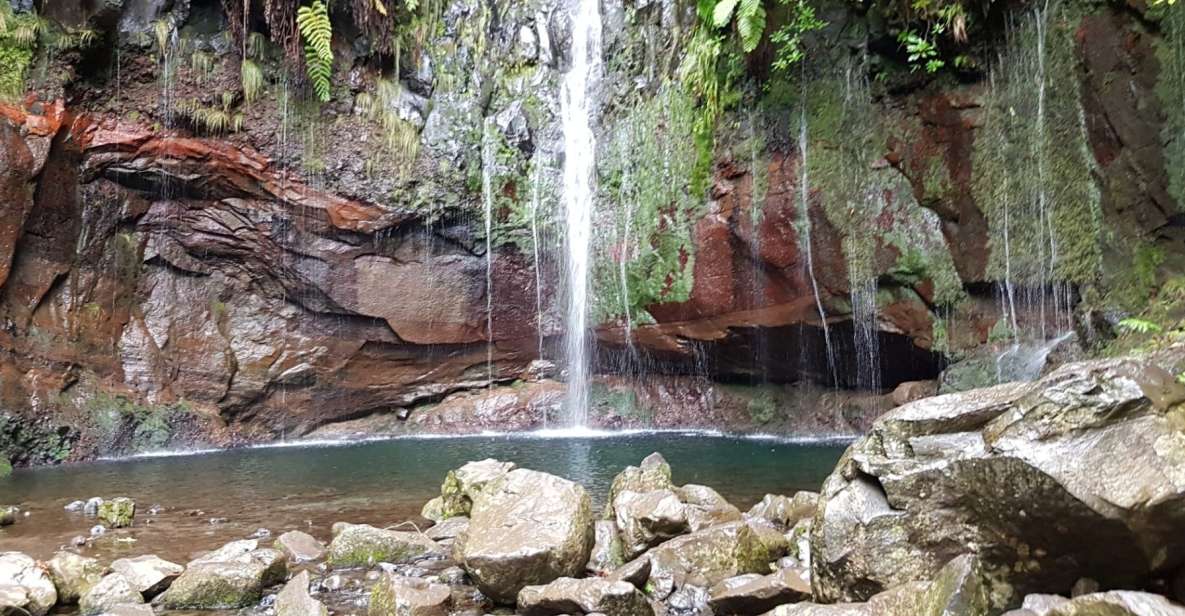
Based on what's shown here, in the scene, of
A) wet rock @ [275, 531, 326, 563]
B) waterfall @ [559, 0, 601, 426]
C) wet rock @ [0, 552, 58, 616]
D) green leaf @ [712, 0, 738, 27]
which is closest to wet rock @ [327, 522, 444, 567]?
wet rock @ [275, 531, 326, 563]

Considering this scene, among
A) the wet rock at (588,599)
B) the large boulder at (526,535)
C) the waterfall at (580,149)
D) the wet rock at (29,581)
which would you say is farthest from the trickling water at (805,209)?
the wet rock at (29,581)

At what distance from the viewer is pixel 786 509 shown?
6340mm

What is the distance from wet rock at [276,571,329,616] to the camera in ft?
15.0

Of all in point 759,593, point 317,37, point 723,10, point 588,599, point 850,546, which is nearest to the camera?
point 850,546

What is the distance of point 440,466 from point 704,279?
5996 millimetres

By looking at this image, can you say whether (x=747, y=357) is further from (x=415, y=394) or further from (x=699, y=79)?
(x=415, y=394)

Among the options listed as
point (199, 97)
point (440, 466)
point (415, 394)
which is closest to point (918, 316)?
point (440, 466)

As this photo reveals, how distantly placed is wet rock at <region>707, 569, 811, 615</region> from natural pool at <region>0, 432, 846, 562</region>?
2861 millimetres

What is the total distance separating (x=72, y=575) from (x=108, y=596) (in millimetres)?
398

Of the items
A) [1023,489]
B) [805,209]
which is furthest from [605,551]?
[805,209]

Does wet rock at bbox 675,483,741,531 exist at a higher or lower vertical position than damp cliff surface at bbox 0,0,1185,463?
lower

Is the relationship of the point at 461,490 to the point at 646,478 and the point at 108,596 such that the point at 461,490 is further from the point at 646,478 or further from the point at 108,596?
the point at 108,596

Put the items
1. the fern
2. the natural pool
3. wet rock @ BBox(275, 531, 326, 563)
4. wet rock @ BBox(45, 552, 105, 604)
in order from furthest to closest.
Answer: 1. the fern
2. the natural pool
3. wet rock @ BBox(275, 531, 326, 563)
4. wet rock @ BBox(45, 552, 105, 604)

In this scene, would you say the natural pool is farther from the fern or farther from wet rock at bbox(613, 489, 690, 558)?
the fern
